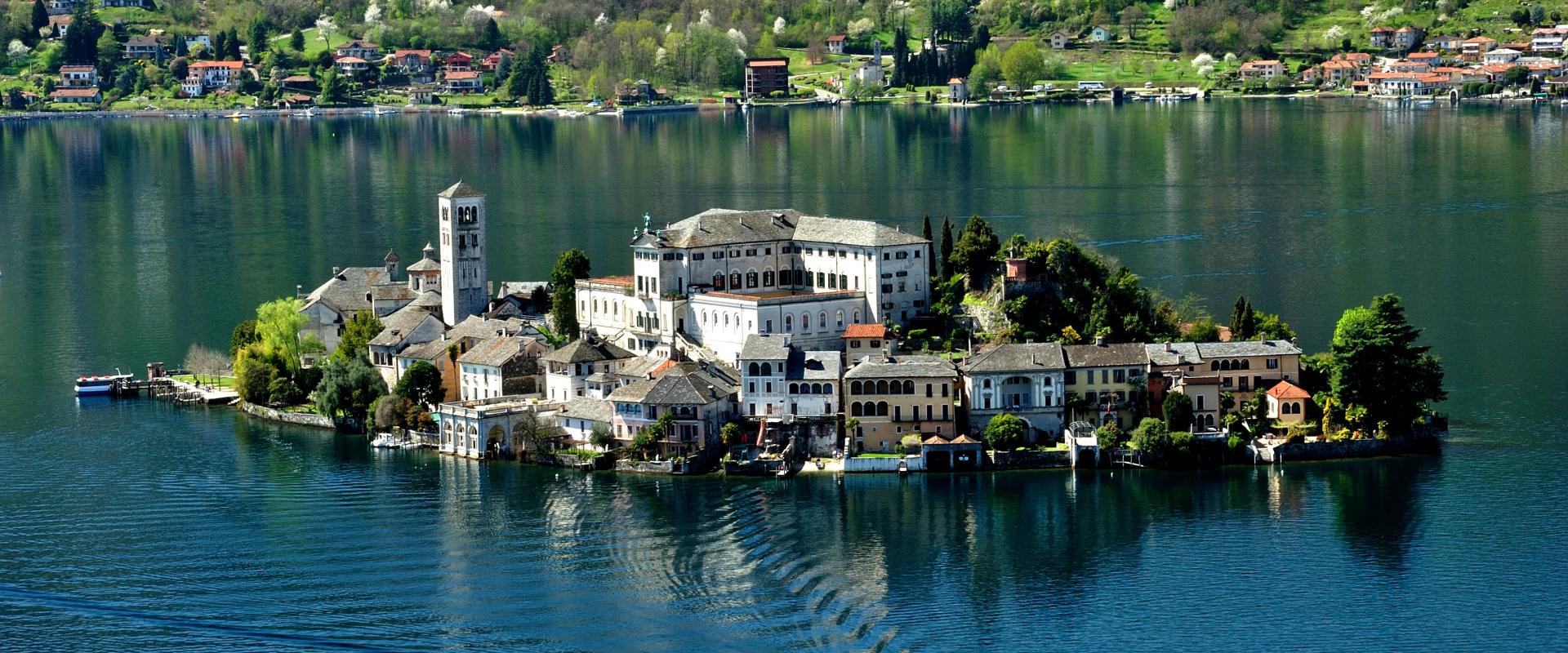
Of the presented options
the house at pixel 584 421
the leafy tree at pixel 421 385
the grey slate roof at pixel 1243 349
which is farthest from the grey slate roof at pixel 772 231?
the grey slate roof at pixel 1243 349

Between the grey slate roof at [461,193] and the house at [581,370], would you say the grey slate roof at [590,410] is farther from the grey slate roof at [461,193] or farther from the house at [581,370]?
the grey slate roof at [461,193]

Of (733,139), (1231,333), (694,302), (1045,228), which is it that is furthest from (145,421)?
(733,139)

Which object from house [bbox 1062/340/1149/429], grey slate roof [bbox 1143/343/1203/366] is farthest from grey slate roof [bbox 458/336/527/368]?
grey slate roof [bbox 1143/343/1203/366]

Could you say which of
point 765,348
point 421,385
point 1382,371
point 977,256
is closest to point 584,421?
point 765,348

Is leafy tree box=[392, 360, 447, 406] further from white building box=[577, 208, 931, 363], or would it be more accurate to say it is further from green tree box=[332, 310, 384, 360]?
white building box=[577, 208, 931, 363]

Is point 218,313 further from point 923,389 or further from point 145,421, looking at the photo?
point 923,389
